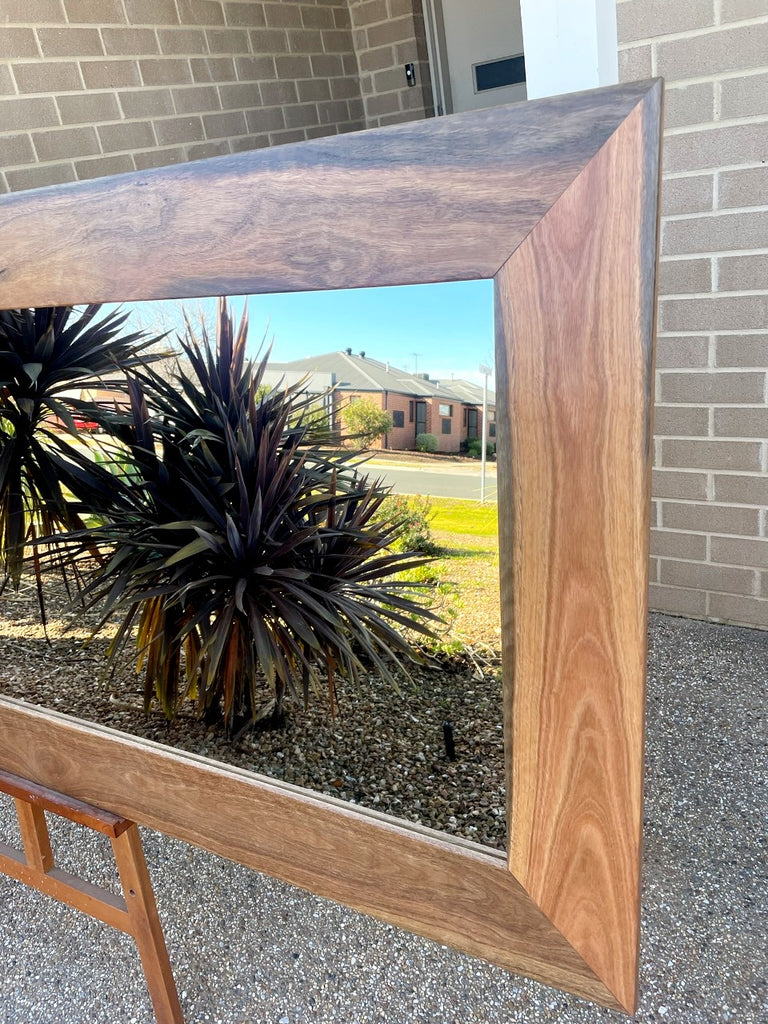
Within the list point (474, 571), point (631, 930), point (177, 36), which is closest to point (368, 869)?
point (631, 930)

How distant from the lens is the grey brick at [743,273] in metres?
2.12

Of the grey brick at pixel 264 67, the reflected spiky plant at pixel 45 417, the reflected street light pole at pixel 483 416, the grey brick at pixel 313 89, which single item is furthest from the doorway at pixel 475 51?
the reflected street light pole at pixel 483 416

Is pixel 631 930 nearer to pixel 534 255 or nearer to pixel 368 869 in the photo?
pixel 368 869

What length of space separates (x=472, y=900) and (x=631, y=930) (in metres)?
0.19

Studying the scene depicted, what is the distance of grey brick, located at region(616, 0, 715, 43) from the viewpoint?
1.98 m

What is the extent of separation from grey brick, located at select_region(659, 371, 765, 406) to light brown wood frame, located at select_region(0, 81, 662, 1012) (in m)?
1.75

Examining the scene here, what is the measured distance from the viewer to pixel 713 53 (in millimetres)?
2006

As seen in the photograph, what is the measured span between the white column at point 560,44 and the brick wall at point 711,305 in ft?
2.28

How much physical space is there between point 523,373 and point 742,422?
71.7 inches

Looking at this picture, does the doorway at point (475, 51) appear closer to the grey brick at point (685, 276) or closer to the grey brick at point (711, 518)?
the grey brick at point (685, 276)

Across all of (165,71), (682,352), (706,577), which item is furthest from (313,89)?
(706,577)

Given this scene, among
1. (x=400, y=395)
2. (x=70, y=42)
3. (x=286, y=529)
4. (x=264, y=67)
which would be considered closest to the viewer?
(x=400, y=395)

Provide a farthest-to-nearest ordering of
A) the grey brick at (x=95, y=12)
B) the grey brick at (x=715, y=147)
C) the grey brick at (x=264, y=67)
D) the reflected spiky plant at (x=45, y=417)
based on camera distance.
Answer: the grey brick at (x=264, y=67) < the grey brick at (x=95, y=12) < the grey brick at (x=715, y=147) < the reflected spiky plant at (x=45, y=417)

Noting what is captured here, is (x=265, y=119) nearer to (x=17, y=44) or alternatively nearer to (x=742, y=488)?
(x=17, y=44)
